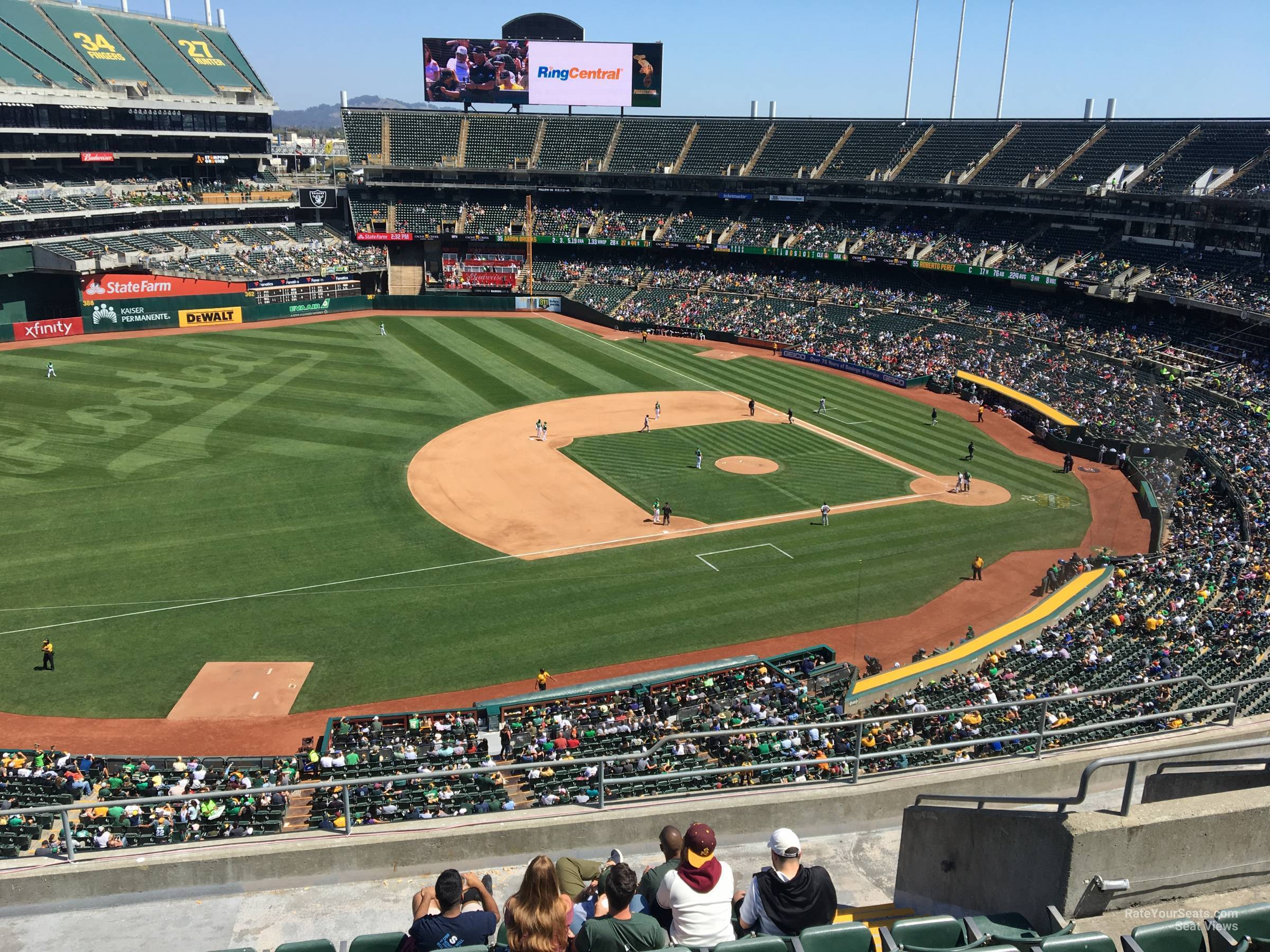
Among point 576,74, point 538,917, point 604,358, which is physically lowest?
point 604,358

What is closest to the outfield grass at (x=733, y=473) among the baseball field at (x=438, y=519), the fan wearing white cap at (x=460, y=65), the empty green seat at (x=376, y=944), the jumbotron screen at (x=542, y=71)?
the baseball field at (x=438, y=519)

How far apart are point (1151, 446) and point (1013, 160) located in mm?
35545

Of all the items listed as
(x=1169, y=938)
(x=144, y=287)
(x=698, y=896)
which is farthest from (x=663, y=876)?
(x=144, y=287)

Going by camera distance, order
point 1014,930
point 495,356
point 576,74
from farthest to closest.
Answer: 1. point 576,74
2. point 495,356
3. point 1014,930

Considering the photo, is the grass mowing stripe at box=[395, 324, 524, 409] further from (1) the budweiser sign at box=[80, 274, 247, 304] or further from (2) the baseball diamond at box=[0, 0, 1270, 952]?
(1) the budweiser sign at box=[80, 274, 247, 304]

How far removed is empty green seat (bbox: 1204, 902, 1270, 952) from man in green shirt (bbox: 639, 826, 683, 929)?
3550 mm

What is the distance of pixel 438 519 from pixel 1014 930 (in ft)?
104

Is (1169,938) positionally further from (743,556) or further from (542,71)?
(542,71)

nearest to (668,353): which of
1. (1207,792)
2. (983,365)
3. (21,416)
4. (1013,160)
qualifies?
(983,365)

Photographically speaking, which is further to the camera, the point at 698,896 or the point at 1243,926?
the point at 698,896

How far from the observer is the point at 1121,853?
6.83m

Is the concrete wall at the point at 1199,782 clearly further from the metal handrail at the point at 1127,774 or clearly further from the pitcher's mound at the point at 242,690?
the pitcher's mound at the point at 242,690

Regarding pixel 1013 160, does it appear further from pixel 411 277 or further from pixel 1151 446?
pixel 411 277

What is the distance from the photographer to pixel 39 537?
3347 centimetres
